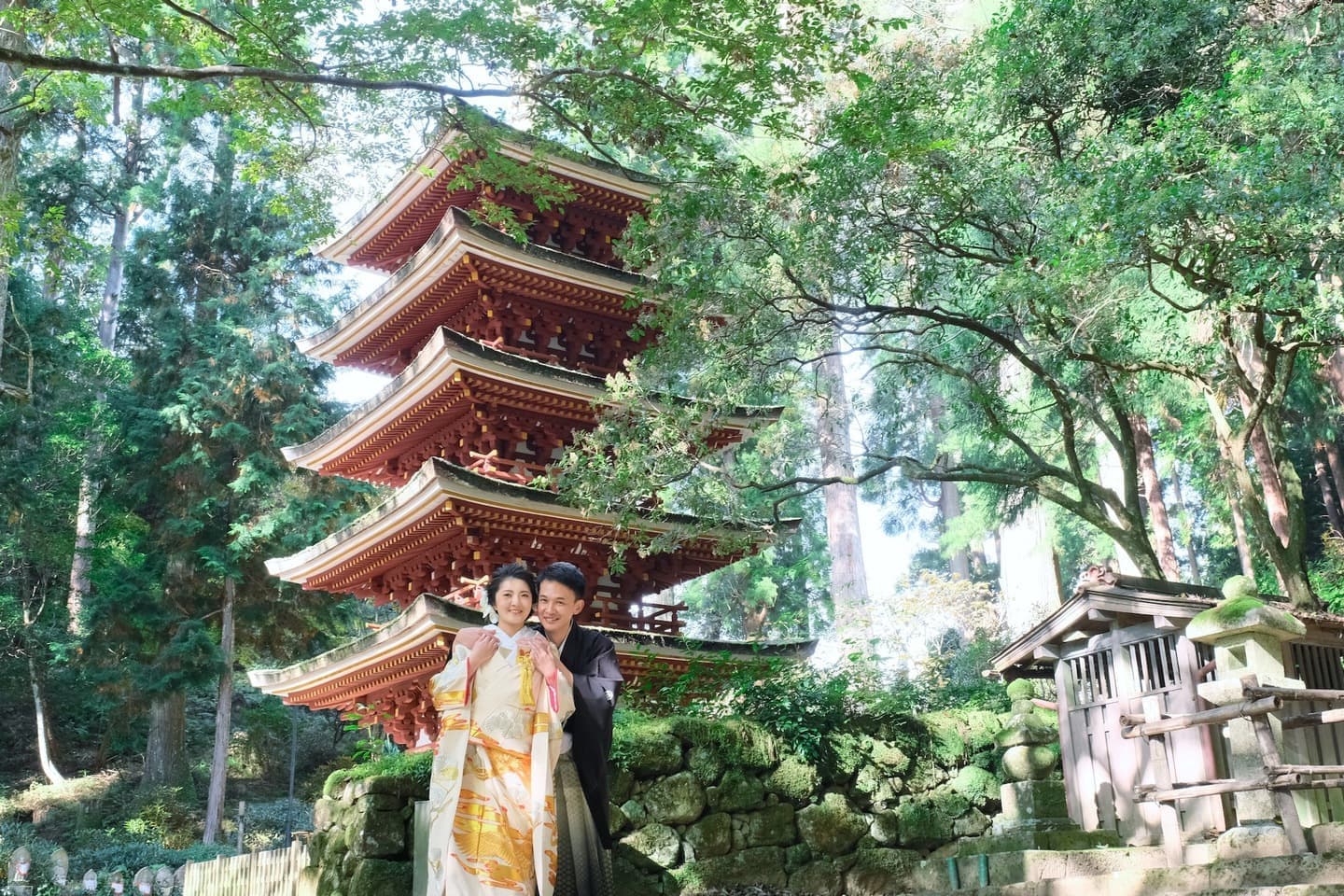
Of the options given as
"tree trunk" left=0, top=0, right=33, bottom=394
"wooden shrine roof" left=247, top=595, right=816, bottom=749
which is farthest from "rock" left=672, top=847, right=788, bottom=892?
"tree trunk" left=0, top=0, right=33, bottom=394

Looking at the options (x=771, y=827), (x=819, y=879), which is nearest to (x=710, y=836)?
(x=771, y=827)

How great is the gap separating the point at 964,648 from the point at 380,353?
11381mm

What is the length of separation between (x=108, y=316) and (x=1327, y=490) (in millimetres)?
27357

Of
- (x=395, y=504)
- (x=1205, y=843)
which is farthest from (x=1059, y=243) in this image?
(x=395, y=504)

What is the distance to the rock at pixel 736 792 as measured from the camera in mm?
9086

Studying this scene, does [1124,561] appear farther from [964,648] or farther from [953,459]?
[964,648]

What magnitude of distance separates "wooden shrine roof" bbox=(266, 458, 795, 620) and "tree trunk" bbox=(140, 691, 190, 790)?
9.80 meters

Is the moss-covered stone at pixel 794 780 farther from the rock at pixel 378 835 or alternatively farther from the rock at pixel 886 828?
the rock at pixel 378 835

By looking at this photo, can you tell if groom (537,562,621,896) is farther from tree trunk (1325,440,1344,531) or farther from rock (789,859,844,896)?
tree trunk (1325,440,1344,531)

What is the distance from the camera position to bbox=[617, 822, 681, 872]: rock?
27.9 feet

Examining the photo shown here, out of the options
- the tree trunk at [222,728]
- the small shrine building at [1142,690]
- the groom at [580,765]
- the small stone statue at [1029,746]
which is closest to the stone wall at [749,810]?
the small stone statue at [1029,746]

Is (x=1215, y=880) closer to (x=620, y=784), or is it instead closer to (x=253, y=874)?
(x=620, y=784)

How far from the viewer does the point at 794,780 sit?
954 cm

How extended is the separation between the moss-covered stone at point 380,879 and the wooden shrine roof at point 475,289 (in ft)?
22.1
